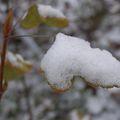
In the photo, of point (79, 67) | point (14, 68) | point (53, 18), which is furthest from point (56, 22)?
point (79, 67)

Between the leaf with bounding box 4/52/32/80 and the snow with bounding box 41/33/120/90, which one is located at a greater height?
the snow with bounding box 41/33/120/90

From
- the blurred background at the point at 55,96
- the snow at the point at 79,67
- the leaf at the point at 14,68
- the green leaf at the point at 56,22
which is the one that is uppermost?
the snow at the point at 79,67

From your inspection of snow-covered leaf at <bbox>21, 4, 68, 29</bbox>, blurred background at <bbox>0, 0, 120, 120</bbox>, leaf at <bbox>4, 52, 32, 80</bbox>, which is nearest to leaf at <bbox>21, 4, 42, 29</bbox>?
snow-covered leaf at <bbox>21, 4, 68, 29</bbox>

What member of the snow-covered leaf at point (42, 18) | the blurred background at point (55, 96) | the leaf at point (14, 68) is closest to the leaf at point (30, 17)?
the snow-covered leaf at point (42, 18)

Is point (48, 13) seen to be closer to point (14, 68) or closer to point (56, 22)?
point (56, 22)

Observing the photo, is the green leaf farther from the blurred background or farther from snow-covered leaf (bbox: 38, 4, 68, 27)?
the blurred background

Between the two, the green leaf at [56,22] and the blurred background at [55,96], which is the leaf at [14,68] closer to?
the green leaf at [56,22]

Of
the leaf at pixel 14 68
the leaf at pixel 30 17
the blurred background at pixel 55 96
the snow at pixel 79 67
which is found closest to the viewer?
the snow at pixel 79 67

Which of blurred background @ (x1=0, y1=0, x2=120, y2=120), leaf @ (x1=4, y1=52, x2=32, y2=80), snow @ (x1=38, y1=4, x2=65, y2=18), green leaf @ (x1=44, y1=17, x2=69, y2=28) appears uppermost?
snow @ (x1=38, y1=4, x2=65, y2=18)

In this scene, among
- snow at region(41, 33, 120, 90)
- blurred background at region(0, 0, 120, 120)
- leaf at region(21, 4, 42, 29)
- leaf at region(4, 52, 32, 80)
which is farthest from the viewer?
blurred background at region(0, 0, 120, 120)
